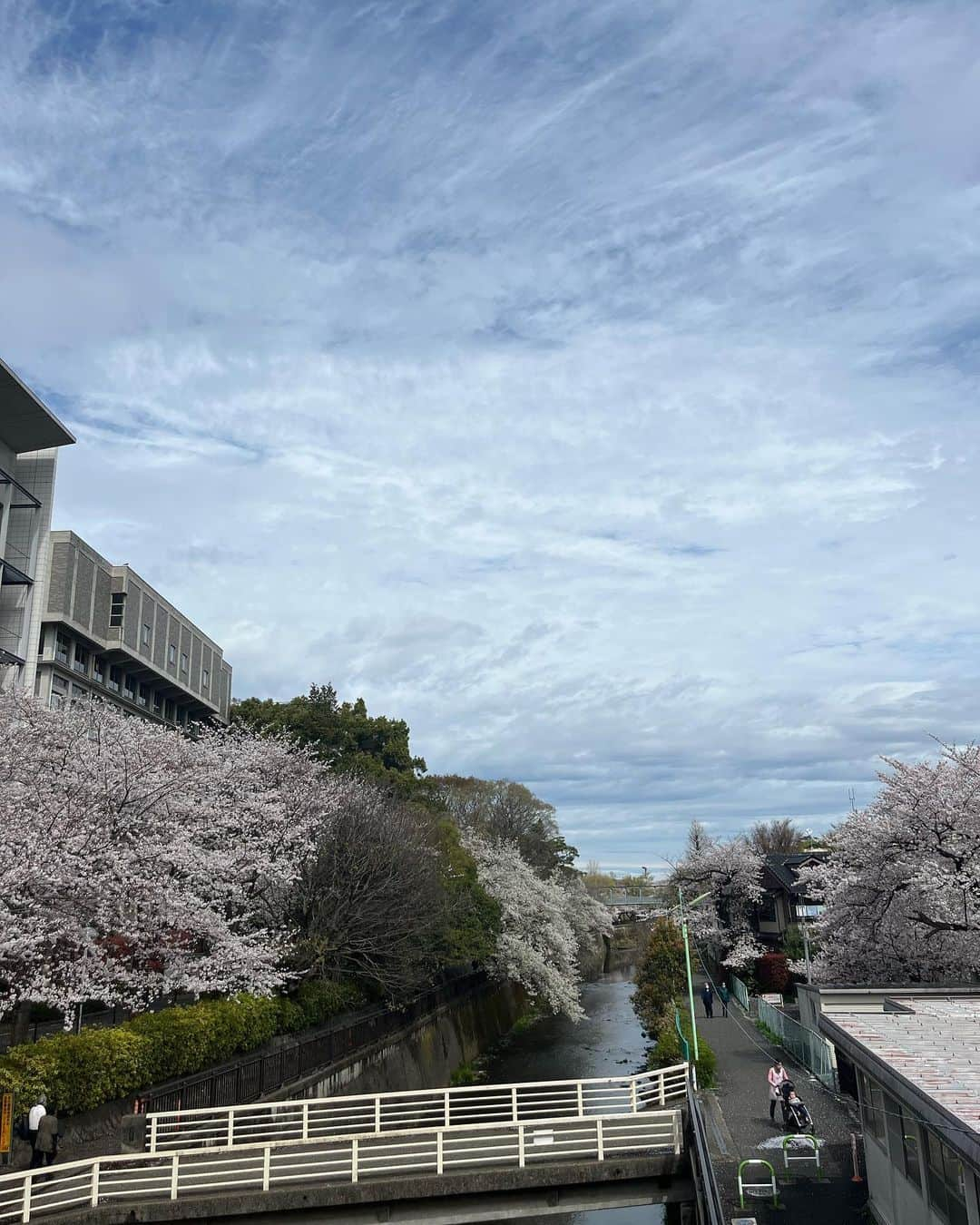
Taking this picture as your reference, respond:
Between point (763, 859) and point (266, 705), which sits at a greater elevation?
point (266, 705)

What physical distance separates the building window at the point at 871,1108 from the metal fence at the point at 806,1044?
865cm

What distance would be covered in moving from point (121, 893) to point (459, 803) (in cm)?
5949

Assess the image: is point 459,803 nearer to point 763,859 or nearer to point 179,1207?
point 763,859

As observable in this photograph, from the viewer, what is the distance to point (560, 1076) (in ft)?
135

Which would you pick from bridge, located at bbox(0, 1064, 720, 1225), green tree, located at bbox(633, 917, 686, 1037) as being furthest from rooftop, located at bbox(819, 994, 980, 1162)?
green tree, located at bbox(633, 917, 686, 1037)

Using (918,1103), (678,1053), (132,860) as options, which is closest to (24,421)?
(132,860)

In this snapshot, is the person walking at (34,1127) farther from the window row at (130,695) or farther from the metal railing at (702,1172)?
the window row at (130,695)

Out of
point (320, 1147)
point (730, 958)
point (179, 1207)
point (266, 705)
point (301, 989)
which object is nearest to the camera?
point (179, 1207)

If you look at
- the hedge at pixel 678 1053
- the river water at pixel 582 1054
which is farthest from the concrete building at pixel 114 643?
the hedge at pixel 678 1053

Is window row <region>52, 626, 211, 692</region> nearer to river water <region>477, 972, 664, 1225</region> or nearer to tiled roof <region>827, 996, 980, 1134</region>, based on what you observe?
river water <region>477, 972, 664, 1225</region>

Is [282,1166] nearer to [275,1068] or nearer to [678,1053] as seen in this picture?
[275,1068]

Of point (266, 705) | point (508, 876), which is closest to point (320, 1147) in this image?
point (508, 876)

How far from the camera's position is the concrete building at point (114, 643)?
54312mm

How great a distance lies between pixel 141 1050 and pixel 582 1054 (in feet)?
97.2
